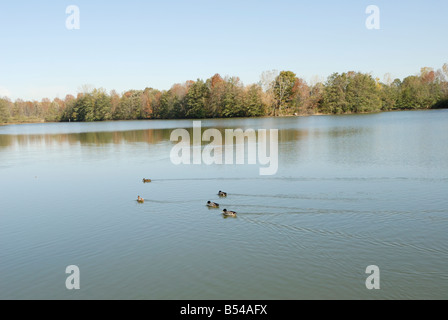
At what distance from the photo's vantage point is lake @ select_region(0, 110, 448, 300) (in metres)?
9.86

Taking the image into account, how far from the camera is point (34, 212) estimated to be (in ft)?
57.8

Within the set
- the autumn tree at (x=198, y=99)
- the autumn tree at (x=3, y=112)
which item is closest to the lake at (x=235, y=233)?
the autumn tree at (x=198, y=99)

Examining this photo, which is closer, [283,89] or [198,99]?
[283,89]

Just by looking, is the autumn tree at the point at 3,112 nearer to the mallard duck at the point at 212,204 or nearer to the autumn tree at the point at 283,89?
the autumn tree at the point at 283,89

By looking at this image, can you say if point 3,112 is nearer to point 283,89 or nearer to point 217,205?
point 283,89

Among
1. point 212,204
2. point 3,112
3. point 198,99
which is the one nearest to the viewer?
point 212,204

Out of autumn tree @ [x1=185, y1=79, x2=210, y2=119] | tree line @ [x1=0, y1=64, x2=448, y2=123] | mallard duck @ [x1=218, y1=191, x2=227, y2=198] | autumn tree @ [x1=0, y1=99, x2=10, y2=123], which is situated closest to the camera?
mallard duck @ [x1=218, y1=191, x2=227, y2=198]

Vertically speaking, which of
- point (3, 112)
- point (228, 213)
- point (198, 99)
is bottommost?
point (228, 213)

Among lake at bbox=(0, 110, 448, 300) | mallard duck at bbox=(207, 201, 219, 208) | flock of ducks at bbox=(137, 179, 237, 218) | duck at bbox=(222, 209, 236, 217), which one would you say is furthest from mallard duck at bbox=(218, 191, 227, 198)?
duck at bbox=(222, 209, 236, 217)

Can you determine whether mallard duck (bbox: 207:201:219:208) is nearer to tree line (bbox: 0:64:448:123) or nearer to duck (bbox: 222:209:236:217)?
duck (bbox: 222:209:236:217)

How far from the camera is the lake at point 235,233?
32.3 feet

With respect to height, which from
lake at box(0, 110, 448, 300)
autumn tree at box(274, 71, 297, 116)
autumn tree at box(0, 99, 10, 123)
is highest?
autumn tree at box(274, 71, 297, 116)

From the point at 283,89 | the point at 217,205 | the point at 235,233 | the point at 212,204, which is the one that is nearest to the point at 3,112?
the point at 283,89

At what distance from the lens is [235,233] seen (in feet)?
44.4
